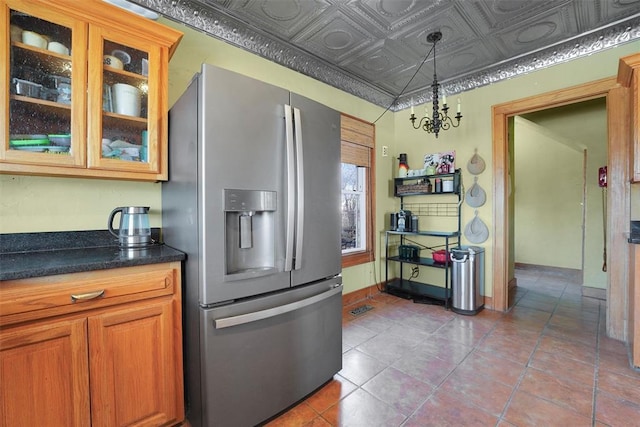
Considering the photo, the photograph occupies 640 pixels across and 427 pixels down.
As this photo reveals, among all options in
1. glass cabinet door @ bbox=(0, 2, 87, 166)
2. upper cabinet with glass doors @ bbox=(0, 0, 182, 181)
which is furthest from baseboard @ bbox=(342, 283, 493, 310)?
glass cabinet door @ bbox=(0, 2, 87, 166)

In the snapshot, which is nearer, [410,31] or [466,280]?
[410,31]

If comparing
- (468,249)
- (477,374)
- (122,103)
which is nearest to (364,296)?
(468,249)

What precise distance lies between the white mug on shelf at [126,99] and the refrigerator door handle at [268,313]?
1342 millimetres

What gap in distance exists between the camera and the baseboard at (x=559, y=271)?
4.49 metres

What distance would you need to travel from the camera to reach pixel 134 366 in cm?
129

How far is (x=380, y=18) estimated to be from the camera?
2.23 meters

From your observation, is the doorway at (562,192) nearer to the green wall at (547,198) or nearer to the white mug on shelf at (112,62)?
the green wall at (547,198)

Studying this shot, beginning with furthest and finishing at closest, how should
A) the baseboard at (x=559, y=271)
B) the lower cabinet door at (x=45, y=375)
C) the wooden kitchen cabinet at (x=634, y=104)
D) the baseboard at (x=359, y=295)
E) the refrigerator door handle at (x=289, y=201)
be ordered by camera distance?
1. the baseboard at (x=559, y=271)
2. the baseboard at (x=359, y=295)
3. the wooden kitchen cabinet at (x=634, y=104)
4. the refrigerator door handle at (x=289, y=201)
5. the lower cabinet door at (x=45, y=375)

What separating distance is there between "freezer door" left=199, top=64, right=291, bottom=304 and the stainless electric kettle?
68 cm

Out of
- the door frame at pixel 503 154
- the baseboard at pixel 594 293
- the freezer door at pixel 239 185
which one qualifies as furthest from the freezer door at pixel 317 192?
the baseboard at pixel 594 293

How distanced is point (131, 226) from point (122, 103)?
2.41 feet

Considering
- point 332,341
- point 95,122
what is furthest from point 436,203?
point 95,122

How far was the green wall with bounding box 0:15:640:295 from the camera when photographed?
5.12 feet

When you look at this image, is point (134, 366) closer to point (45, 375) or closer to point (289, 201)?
point (45, 375)
